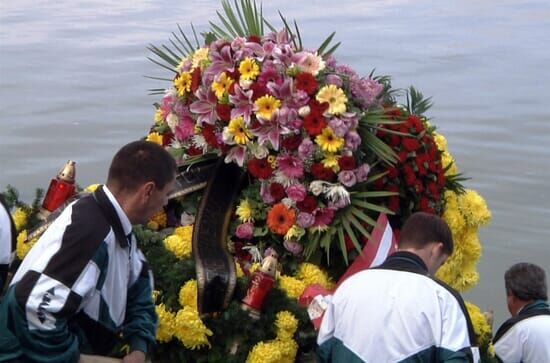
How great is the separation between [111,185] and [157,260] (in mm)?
1781

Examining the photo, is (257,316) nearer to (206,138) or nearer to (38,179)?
(206,138)

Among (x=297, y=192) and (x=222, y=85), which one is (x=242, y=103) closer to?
(x=222, y=85)

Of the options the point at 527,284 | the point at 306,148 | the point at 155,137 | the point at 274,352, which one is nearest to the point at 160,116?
the point at 155,137

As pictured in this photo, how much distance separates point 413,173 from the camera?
18.3ft

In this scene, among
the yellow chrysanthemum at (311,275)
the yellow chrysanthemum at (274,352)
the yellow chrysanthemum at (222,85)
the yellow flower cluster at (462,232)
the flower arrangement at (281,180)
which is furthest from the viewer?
the yellow flower cluster at (462,232)

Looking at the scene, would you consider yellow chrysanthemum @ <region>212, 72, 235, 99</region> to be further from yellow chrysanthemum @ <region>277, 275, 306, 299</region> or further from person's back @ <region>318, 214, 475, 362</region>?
person's back @ <region>318, 214, 475, 362</region>

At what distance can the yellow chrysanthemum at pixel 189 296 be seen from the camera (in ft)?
16.7

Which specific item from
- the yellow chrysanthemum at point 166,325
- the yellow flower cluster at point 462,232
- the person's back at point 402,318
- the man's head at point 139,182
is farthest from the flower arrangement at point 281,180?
the man's head at point 139,182

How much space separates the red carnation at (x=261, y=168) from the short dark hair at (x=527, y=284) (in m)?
1.52

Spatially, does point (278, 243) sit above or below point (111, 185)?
below

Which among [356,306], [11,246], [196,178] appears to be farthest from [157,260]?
[356,306]

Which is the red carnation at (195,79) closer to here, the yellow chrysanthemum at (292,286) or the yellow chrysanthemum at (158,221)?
the yellow chrysanthemum at (158,221)

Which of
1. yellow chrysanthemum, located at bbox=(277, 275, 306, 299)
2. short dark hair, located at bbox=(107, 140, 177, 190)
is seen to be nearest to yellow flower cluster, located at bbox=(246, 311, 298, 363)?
yellow chrysanthemum, located at bbox=(277, 275, 306, 299)

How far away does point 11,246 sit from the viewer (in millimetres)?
4070
